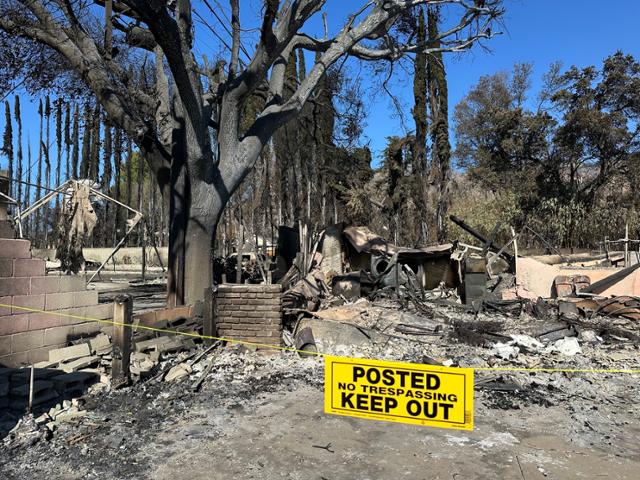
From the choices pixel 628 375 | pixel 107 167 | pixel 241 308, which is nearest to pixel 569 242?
pixel 628 375

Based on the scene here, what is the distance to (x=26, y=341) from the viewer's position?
21.4ft

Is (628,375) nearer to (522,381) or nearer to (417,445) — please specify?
(522,381)

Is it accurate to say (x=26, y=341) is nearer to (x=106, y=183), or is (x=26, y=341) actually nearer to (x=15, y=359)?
(x=15, y=359)

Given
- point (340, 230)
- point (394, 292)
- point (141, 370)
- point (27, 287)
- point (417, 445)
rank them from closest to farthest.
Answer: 1. point (417, 445)
2. point (141, 370)
3. point (27, 287)
4. point (394, 292)
5. point (340, 230)

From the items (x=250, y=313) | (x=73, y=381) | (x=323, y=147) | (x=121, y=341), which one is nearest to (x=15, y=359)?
(x=73, y=381)

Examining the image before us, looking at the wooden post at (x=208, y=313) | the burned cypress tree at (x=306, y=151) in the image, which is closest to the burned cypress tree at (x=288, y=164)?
the burned cypress tree at (x=306, y=151)

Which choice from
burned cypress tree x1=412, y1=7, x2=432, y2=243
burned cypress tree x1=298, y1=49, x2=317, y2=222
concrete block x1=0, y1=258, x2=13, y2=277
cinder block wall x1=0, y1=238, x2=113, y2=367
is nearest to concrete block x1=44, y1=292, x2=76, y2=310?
cinder block wall x1=0, y1=238, x2=113, y2=367

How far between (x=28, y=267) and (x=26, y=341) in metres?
0.96

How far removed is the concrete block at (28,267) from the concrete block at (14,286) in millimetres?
65

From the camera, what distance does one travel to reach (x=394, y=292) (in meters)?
12.2

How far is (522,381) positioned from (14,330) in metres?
6.44

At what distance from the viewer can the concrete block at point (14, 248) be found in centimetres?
627

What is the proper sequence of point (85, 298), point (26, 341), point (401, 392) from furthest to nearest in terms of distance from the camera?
point (85, 298) → point (26, 341) → point (401, 392)

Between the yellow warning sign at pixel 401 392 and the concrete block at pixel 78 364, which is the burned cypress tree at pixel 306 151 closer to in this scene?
the concrete block at pixel 78 364
